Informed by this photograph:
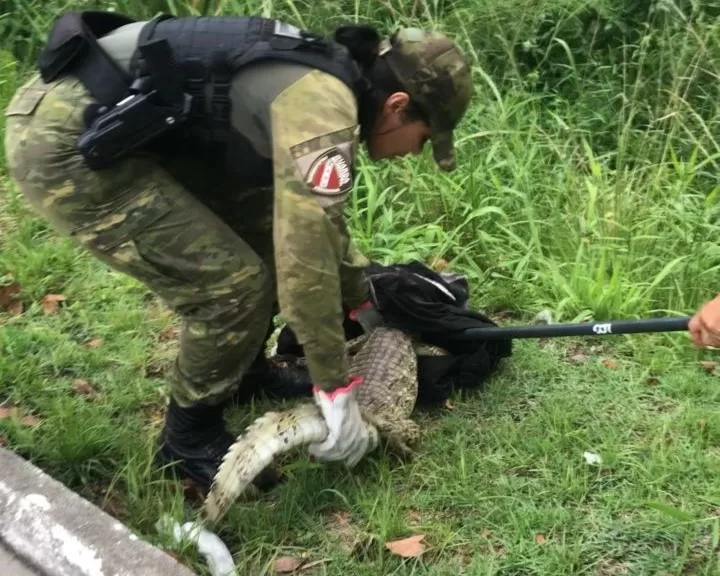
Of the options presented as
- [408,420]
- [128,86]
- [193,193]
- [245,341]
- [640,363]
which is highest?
[128,86]

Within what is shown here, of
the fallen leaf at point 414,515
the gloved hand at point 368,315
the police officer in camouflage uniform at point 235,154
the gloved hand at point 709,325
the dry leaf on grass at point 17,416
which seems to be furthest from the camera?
the gloved hand at point 368,315

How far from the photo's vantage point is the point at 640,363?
355 cm

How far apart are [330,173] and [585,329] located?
1058mm

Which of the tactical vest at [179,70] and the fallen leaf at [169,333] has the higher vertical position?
the tactical vest at [179,70]

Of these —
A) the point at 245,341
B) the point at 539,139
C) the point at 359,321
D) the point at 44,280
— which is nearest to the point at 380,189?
the point at 539,139

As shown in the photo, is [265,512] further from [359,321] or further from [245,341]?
[359,321]

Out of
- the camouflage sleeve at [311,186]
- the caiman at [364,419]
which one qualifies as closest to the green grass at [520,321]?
the caiman at [364,419]

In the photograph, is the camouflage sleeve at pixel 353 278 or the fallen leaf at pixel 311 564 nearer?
the fallen leaf at pixel 311 564

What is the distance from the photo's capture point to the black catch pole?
8.91 feet

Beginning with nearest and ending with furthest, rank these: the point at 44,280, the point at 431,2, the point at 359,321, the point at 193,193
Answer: the point at 193,193 → the point at 359,321 → the point at 44,280 → the point at 431,2

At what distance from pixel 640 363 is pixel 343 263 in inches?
47.1

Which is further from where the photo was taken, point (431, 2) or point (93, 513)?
point (431, 2)

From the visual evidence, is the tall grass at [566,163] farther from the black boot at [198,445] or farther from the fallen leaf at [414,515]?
the black boot at [198,445]

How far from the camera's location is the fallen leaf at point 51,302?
3.98 meters
